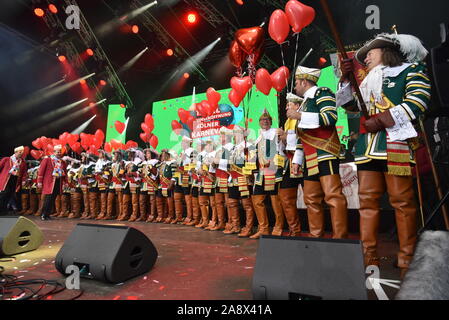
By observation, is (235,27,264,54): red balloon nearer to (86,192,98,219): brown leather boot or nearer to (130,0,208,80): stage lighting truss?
(130,0,208,80): stage lighting truss

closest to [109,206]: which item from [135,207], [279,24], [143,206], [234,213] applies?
[135,207]

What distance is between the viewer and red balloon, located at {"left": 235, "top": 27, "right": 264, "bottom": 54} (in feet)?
13.9

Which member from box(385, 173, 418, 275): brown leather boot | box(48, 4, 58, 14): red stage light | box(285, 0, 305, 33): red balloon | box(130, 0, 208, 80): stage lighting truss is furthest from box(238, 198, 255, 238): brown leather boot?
box(48, 4, 58, 14): red stage light

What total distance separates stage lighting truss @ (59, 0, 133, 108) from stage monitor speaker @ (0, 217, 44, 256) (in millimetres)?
8762

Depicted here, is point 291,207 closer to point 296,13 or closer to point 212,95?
point 296,13

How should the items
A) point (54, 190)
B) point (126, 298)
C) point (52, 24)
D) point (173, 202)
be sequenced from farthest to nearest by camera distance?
point (52, 24) → point (54, 190) → point (173, 202) → point (126, 298)

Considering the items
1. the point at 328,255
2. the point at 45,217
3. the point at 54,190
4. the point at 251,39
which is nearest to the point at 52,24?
A: the point at 54,190

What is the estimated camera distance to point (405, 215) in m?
1.98

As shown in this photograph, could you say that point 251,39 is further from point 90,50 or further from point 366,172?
point 90,50

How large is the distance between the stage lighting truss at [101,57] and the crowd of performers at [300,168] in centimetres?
431

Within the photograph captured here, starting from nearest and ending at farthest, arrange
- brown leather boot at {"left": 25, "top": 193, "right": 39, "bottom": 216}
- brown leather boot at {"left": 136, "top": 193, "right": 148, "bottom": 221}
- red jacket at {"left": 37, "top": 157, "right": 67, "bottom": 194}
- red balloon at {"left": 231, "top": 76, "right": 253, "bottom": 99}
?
red balloon at {"left": 231, "top": 76, "right": 253, "bottom": 99}, brown leather boot at {"left": 136, "top": 193, "right": 148, "bottom": 221}, red jacket at {"left": 37, "top": 157, "right": 67, "bottom": 194}, brown leather boot at {"left": 25, "top": 193, "right": 39, "bottom": 216}

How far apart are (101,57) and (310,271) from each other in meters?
12.0
